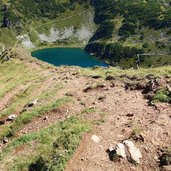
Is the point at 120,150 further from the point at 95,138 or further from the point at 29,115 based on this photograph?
the point at 29,115

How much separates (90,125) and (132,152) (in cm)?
443

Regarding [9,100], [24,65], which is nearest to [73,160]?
[9,100]

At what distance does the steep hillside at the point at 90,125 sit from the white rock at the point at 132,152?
27 cm

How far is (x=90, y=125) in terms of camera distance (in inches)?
892

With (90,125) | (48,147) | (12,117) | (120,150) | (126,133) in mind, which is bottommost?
(12,117)

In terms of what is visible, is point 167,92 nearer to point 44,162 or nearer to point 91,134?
point 91,134

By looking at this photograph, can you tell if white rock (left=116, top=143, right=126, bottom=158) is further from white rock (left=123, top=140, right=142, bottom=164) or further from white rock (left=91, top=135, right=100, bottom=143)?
white rock (left=91, top=135, right=100, bottom=143)

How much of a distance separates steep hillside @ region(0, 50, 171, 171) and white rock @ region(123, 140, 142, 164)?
0.88 feet

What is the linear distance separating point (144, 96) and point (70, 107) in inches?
230

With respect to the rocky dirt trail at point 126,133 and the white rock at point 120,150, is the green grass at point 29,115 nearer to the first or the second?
the rocky dirt trail at point 126,133

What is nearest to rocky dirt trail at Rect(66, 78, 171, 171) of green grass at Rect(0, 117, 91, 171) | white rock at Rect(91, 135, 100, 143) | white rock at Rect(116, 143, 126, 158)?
white rock at Rect(91, 135, 100, 143)

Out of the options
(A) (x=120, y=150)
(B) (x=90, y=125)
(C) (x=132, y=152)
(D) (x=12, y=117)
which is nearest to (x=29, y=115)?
(D) (x=12, y=117)

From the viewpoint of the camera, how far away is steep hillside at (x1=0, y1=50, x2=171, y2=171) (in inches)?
763

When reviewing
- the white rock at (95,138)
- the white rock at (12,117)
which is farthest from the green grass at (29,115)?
the white rock at (95,138)
